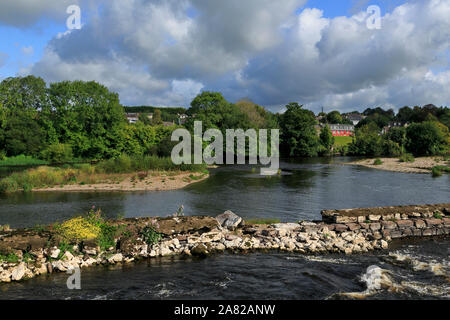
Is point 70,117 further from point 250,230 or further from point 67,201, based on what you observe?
point 250,230

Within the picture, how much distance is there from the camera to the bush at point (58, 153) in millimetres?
55594

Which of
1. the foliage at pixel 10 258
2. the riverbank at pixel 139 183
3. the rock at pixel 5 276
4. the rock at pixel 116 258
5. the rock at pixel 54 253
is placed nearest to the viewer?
the rock at pixel 5 276

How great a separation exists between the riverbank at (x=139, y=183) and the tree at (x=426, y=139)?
2535 inches

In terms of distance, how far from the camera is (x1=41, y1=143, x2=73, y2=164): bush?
55594 millimetres

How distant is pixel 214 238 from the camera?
13719mm

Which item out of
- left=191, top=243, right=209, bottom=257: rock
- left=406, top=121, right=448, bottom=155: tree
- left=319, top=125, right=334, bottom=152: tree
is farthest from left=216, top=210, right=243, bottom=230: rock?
left=406, top=121, right=448, bottom=155: tree

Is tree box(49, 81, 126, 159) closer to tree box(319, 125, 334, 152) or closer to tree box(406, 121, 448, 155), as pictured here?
tree box(319, 125, 334, 152)

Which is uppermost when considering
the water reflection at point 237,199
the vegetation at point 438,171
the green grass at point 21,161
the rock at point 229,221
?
the green grass at point 21,161

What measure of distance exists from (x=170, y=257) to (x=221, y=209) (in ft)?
32.0

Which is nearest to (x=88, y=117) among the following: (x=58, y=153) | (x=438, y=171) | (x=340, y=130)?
(x=58, y=153)

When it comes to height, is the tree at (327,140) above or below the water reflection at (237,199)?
above

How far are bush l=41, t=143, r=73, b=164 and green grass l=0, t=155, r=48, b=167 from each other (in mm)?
1245

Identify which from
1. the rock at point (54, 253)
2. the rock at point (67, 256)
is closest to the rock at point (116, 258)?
the rock at point (67, 256)

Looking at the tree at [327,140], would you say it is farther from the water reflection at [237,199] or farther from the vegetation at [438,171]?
the water reflection at [237,199]
